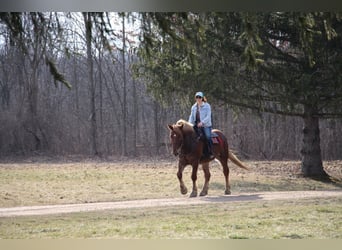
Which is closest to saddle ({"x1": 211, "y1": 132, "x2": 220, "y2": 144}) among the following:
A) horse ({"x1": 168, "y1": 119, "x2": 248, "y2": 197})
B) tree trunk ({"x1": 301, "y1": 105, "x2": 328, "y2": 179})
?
horse ({"x1": 168, "y1": 119, "x2": 248, "y2": 197})

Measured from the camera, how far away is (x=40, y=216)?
15.0 ft

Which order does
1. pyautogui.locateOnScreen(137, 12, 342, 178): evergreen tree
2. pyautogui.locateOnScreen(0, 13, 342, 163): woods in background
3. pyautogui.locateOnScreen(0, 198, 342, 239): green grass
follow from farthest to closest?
pyautogui.locateOnScreen(137, 12, 342, 178): evergreen tree, pyautogui.locateOnScreen(0, 13, 342, 163): woods in background, pyautogui.locateOnScreen(0, 198, 342, 239): green grass

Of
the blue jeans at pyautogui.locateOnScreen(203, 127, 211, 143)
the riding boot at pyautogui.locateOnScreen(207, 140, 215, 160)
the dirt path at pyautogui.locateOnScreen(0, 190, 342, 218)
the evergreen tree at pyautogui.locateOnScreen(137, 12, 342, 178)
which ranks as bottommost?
the dirt path at pyautogui.locateOnScreen(0, 190, 342, 218)

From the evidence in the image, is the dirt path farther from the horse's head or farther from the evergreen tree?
the horse's head

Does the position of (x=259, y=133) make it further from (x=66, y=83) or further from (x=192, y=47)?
(x=66, y=83)

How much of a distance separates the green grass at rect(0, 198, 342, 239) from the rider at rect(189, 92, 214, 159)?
1.89 feet

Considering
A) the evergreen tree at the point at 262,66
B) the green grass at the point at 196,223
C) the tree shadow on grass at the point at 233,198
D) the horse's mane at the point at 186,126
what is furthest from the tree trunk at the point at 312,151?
the horse's mane at the point at 186,126

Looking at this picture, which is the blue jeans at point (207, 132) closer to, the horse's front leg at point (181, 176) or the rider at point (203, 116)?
the rider at point (203, 116)

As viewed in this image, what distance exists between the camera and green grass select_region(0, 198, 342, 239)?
174 inches

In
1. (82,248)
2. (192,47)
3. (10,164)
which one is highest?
(192,47)

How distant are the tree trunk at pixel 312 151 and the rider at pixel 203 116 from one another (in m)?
0.84

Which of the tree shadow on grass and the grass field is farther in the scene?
the tree shadow on grass

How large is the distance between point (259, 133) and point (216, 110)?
47 cm
